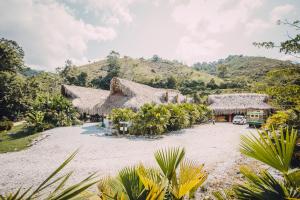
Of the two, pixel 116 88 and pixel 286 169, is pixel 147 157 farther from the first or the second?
pixel 116 88

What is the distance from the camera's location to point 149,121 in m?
18.0

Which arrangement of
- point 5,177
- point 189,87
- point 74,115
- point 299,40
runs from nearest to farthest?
point 299,40, point 5,177, point 74,115, point 189,87

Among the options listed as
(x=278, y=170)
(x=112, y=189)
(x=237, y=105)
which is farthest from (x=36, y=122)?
(x=237, y=105)

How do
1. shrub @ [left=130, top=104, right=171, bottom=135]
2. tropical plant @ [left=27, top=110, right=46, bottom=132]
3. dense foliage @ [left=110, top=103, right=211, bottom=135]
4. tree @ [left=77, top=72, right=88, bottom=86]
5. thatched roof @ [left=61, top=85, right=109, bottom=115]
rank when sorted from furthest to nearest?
tree @ [left=77, top=72, right=88, bottom=86] → thatched roof @ [left=61, top=85, right=109, bottom=115] → tropical plant @ [left=27, top=110, right=46, bottom=132] → dense foliage @ [left=110, top=103, right=211, bottom=135] → shrub @ [left=130, top=104, right=171, bottom=135]

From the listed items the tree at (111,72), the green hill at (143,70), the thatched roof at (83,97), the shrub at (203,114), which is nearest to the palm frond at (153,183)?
the thatched roof at (83,97)

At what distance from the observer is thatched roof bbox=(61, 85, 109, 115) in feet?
95.0

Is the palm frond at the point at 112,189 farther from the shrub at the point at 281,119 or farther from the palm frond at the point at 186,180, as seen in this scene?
the shrub at the point at 281,119

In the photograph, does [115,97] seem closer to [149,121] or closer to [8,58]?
[149,121]

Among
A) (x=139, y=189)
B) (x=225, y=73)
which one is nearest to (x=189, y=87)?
(x=225, y=73)

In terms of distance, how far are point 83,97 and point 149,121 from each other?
16294 millimetres

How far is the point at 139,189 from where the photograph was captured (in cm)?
290

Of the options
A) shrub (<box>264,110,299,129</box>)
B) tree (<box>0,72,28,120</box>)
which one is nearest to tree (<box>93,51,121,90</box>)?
tree (<box>0,72,28,120</box>)

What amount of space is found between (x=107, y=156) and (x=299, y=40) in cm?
993

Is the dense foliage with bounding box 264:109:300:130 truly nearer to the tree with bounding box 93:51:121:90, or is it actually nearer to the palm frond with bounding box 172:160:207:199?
the palm frond with bounding box 172:160:207:199
